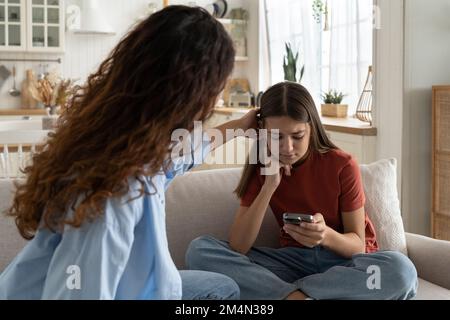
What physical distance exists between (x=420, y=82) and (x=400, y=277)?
160 centimetres

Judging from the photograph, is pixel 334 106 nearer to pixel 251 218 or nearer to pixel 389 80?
pixel 389 80

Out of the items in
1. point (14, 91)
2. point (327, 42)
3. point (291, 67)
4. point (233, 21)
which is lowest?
point (14, 91)

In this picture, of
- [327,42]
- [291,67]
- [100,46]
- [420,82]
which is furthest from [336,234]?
[100,46]

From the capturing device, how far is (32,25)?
18.1ft

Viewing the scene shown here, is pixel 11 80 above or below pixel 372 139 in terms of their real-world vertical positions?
above

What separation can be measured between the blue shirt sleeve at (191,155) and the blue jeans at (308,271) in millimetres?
375

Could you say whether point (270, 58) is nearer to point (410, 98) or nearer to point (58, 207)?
point (410, 98)

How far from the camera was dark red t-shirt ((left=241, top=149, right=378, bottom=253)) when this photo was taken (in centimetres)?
185

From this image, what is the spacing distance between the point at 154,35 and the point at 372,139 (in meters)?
2.36

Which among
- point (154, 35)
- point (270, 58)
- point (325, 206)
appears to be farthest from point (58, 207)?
point (270, 58)

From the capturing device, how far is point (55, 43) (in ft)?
18.5

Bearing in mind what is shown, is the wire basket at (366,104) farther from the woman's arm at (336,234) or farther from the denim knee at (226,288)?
the denim knee at (226,288)

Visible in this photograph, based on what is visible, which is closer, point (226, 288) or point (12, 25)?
point (226, 288)

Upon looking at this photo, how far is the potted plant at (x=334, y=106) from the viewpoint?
13.4ft
